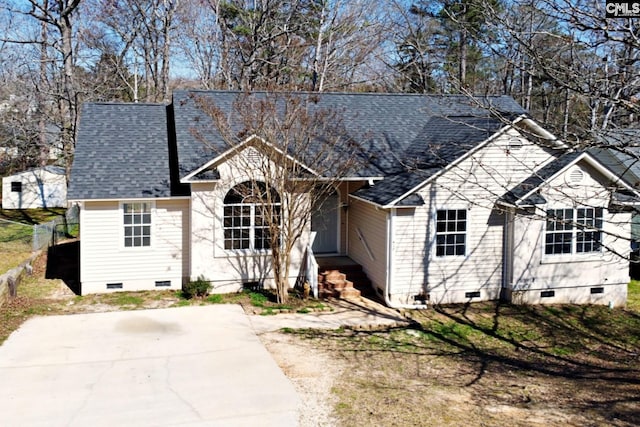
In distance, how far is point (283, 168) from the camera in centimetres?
1541

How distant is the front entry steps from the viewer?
16516mm

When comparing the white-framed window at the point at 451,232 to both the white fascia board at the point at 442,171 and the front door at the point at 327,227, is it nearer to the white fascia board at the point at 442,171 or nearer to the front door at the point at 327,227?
the white fascia board at the point at 442,171

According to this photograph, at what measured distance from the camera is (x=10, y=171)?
3575 centimetres

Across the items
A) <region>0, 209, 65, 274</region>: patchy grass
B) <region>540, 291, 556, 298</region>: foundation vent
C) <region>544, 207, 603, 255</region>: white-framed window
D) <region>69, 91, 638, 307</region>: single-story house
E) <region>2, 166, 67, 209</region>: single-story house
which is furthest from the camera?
<region>2, 166, 67, 209</region>: single-story house

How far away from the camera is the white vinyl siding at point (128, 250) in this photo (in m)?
16.3

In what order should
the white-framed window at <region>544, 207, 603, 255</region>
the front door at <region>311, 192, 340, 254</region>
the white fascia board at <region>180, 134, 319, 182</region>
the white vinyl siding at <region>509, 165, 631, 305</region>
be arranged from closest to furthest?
the white fascia board at <region>180, 134, 319, 182</region>
the white vinyl siding at <region>509, 165, 631, 305</region>
the white-framed window at <region>544, 207, 603, 255</region>
the front door at <region>311, 192, 340, 254</region>

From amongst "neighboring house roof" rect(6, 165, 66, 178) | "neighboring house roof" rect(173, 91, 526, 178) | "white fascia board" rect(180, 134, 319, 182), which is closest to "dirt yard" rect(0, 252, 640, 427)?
"white fascia board" rect(180, 134, 319, 182)

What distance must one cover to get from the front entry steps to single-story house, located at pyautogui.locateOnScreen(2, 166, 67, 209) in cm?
2046

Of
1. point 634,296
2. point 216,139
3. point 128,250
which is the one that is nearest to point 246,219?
point 216,139

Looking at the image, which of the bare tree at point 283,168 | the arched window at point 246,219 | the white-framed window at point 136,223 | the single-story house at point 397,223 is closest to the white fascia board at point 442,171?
the single-story house at point 397,223

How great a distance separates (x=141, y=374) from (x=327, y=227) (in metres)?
9.10

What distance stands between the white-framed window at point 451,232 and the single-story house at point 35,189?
23.1m

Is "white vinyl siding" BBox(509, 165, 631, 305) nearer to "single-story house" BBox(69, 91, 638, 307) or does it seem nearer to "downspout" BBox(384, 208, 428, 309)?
"single-story house" BBox(69, 91, 638, 307)

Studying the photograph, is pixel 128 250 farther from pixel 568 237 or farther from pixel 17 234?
pixel 568 237
